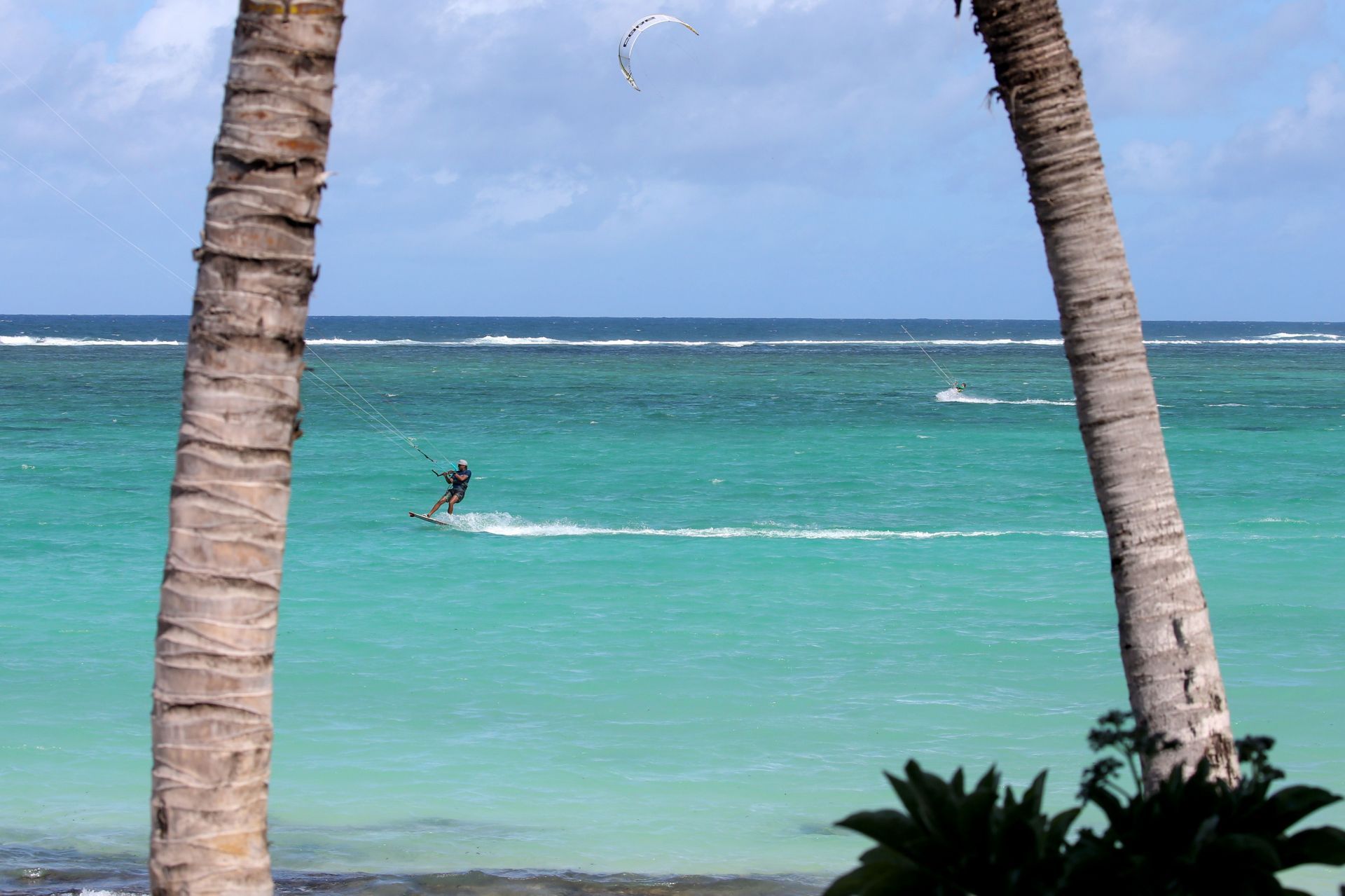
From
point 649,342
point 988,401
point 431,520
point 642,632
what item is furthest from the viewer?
point 649,342

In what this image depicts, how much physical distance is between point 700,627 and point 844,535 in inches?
274

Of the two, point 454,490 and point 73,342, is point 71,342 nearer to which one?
point 73,342

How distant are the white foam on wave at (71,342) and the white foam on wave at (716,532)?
80018 mm

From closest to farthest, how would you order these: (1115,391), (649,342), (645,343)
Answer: (1115,391)
(645,343)
(649,342)

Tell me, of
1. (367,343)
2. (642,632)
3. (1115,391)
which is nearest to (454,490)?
(642,632)

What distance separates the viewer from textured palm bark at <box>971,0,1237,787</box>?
4422 mm

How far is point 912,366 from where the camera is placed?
265 feet

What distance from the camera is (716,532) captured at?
2159 centimetres

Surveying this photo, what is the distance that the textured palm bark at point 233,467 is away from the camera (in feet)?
11.5

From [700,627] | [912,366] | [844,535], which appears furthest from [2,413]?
[912,366]

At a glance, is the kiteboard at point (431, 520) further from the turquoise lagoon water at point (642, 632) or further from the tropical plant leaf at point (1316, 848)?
the tropical plant leaf at point (1316, 848)

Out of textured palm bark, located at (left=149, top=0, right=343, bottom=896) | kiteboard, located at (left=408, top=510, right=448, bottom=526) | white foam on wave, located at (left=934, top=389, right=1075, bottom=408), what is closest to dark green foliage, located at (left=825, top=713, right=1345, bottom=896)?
textured palm bark, located at (left=149, top=0, right=343, bottom=896)

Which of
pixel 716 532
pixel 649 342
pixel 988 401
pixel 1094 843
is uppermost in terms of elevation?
pixel 649 342

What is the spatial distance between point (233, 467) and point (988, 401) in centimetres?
5018
